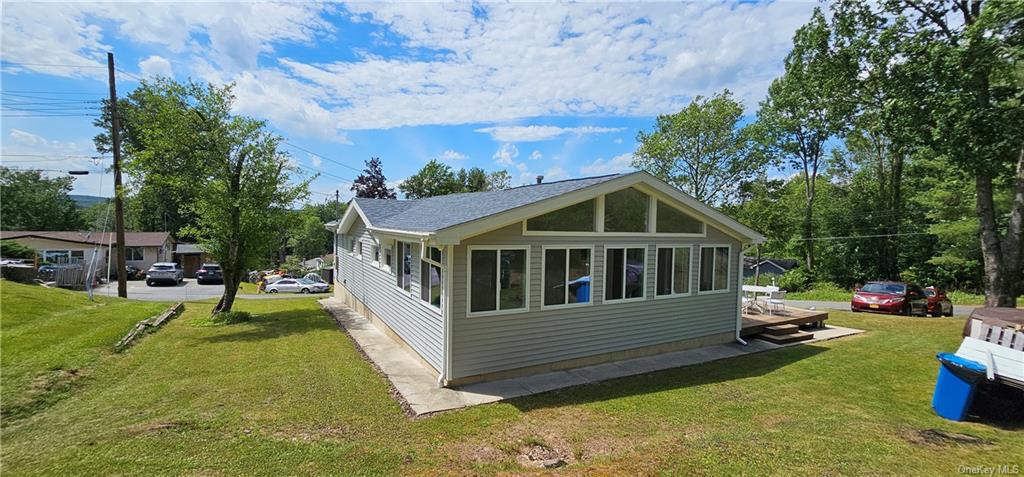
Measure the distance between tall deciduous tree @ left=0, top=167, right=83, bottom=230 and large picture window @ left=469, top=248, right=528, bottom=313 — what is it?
56.8 metres

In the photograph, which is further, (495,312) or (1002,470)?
(495,312)

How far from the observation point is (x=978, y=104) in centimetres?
1040

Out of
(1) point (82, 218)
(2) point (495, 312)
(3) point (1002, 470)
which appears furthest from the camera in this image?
(1) point (82, 218)

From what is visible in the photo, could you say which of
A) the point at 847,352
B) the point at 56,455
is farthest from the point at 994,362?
the point at 56,455

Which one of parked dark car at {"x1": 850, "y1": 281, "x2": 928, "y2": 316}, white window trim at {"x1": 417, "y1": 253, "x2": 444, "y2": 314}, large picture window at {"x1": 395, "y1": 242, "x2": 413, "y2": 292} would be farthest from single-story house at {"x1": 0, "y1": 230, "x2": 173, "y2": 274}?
parked dark car at {"x1": 850, "y1": 281, "x2": 928, "y2": 316}

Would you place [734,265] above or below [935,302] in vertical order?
above

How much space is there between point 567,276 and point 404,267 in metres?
4.01

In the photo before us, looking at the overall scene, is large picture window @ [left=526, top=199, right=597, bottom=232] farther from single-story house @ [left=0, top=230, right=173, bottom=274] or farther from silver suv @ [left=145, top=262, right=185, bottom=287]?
silver suv @ [left=145, top=262, right=185, bottom=287]

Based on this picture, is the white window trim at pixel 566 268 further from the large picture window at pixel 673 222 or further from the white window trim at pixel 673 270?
the large picture window at pixel 673 222

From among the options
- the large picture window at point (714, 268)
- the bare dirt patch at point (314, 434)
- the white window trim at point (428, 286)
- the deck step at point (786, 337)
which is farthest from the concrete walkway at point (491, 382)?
the large picture window at point (714, 268)

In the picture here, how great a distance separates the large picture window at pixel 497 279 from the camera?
7551mm

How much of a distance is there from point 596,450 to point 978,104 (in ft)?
42.9

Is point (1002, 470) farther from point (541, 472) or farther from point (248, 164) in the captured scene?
point (248, 164)

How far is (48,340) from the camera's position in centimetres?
902
